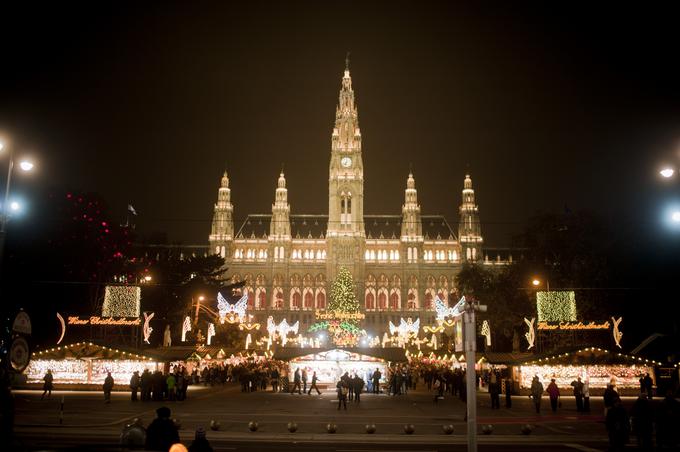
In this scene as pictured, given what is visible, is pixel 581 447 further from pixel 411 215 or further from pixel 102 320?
pixel 411 215

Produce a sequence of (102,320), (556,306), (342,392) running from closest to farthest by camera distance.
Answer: (342,392) < (102,320) < (556,306)

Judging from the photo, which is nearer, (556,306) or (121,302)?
(121,302)

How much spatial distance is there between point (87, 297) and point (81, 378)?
8.74m

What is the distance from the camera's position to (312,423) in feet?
62.4

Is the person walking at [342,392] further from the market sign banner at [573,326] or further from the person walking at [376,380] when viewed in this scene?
the market sign banner at [573,326]

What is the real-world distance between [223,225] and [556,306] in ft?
258

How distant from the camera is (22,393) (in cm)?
2884

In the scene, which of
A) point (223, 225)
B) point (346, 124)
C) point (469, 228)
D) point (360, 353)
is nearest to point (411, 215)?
point (469, 228)

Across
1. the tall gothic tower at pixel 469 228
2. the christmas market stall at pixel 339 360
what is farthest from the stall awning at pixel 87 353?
the tall gothic tower at pixel 469 228

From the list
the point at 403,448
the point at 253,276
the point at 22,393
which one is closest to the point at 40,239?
the point at 22,393

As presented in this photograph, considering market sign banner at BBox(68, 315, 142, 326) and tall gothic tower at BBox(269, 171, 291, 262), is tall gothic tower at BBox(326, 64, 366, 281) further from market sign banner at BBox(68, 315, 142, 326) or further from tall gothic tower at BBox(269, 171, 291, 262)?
market sign banner at BBox(68, 315, 142, 326)

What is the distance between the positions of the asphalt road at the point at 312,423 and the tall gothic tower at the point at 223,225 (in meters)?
77.7

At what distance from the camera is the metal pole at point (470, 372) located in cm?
900

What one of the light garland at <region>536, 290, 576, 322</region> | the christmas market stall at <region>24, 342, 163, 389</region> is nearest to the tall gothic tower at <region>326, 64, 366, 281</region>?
the light garland at <region>536, 290, 576, 322</region>
